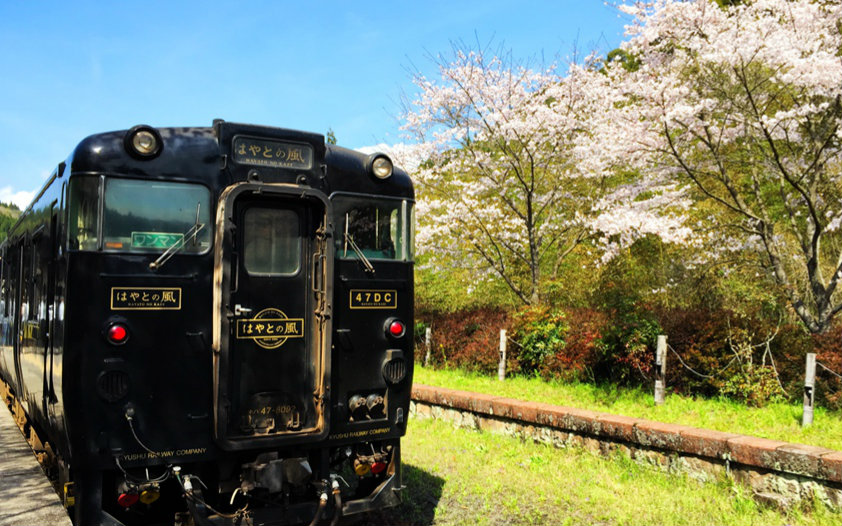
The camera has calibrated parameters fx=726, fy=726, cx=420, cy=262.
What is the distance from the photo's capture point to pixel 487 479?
737cm

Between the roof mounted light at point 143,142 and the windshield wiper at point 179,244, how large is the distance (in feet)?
1.55

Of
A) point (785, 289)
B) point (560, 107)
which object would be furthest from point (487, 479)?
point (560, 107)

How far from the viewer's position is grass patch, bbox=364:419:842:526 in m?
6.14

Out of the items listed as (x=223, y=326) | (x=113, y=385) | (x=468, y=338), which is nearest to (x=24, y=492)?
(x=113, y=385)

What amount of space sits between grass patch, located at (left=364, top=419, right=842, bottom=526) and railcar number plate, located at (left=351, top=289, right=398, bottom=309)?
1.92 meters

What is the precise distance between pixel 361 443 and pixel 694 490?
3.17 meters

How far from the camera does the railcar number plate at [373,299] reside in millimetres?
5750

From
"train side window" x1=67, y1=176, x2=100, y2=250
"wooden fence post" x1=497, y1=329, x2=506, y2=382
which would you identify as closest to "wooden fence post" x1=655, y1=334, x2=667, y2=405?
"wooden fence post" x1=497, y1=329, x2=506, y2=382

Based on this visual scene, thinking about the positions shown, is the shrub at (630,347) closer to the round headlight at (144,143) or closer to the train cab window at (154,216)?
the train cab window at (154,216)

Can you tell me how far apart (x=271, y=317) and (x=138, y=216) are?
117 centimetres

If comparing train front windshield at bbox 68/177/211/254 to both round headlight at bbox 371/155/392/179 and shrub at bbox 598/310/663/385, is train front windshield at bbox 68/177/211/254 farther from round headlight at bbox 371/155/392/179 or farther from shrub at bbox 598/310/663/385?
shrub at bbox 598/310/663/385

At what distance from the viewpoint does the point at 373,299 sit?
5855mm

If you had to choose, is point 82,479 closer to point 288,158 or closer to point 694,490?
point 288,158

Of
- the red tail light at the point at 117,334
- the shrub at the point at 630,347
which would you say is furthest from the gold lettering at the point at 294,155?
the shrub at the point at 630,347
